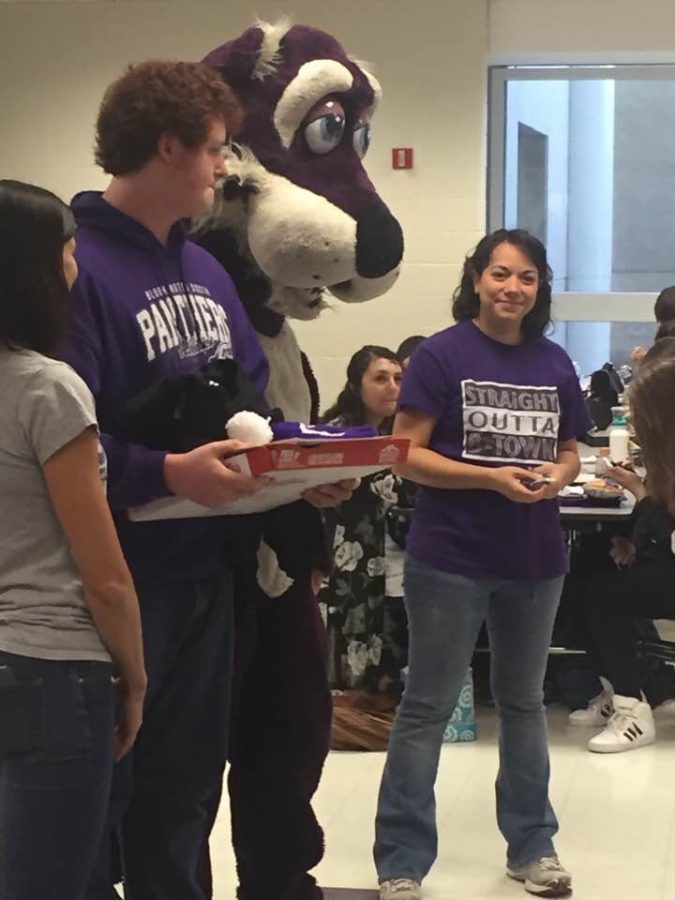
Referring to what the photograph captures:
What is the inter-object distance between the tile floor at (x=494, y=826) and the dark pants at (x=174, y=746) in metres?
0.91

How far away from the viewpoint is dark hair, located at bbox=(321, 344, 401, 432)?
14.1 feet

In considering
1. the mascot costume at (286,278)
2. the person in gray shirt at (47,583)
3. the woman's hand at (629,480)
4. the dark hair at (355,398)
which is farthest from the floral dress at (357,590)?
the person in gray shirt at (47,583)

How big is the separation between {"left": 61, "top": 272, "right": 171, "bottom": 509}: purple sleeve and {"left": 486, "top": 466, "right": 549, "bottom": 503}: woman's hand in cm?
103

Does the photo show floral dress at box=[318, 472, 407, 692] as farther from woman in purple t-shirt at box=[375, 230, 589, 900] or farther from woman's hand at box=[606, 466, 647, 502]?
woman in purple t-shirt at box=[375, 230, 589, 900]

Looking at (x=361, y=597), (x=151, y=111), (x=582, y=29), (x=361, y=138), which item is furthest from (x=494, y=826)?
(x=582, y=29)

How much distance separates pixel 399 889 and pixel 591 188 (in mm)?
4884

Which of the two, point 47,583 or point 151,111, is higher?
point 151,111

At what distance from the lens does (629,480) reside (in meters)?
4.07

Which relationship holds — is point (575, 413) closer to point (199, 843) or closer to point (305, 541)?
point (305, 541)

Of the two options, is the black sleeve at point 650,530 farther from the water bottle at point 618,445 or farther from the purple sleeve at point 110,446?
the purple sleeve at point 110,446

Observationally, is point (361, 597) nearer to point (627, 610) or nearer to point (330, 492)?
point (627, 610)

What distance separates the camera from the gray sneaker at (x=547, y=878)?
115 inches

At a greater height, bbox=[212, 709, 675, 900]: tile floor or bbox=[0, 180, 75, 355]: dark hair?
bbox=[0, 180, 75, 355]: dark hair

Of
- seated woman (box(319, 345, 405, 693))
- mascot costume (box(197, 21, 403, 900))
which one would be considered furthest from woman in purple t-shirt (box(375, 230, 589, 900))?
seated woman (box(319, 345, 405, 693))
